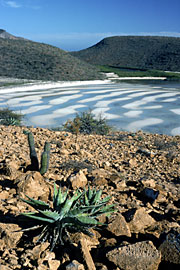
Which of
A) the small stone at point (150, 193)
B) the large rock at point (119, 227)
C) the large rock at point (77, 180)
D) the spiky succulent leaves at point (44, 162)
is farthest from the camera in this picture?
the spiky succulent leaves at point (44, 162)

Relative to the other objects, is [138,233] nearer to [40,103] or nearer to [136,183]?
[136,183]

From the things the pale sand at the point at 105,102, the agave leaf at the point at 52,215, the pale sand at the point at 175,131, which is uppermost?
the pale sand at the point at 105,102

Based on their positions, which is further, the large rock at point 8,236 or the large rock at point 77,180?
the large rock at point 77,180

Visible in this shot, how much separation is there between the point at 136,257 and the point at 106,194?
1.83 metres

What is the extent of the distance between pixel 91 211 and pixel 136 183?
6.52ft

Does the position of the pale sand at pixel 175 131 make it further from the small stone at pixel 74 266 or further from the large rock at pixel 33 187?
the small stone at pixel 74 266

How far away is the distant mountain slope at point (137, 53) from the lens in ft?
214

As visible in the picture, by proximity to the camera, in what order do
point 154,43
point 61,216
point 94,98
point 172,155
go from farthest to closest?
point 154,43, point 94,98, point 172,155, point 61,216

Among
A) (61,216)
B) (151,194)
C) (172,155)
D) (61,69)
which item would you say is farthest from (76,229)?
(61,69)

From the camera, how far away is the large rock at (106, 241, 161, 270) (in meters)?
2.58

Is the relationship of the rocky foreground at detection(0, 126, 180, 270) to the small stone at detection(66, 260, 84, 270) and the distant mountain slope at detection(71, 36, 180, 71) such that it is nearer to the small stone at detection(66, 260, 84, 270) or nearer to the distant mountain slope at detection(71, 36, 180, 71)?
the small stone at detection(66, 260, 84, 270)

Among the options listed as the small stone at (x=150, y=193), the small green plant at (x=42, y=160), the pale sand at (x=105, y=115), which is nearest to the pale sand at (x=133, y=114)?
the pale sand at (x=105, y=115)

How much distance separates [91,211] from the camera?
10.5ft

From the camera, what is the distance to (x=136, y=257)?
258cm
